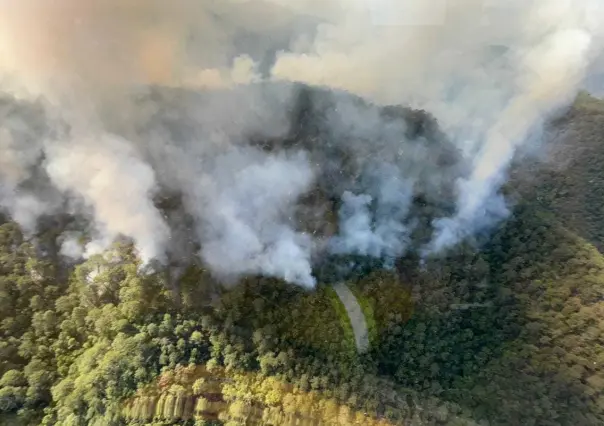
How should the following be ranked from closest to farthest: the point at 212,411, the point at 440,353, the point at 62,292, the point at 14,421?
the point at 14,421, the point at 212,411, the point at 62,292, the point at 440,353

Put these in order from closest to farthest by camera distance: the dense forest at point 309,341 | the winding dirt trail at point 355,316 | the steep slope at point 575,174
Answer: the dense forest at point 309,341 < the winding dirt trail at point 355,316 < the steep slope at point 575,174

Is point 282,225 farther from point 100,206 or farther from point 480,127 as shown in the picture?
point 480,127

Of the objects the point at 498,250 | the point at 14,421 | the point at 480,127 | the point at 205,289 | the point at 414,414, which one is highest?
the point at 480,127

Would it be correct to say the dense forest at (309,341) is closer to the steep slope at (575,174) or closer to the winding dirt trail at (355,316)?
the winding dirt trail at (355,316)

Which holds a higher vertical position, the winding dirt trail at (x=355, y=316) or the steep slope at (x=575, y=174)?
the steep slope at (x=575, y=174)

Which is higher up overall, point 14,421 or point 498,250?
point 498,250

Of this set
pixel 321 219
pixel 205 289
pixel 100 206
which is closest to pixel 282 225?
pixel 321 219

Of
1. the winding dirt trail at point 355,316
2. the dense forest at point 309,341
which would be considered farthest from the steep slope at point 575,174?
the winding dirt trail at point 355,316

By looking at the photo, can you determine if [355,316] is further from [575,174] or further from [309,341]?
[575,174]

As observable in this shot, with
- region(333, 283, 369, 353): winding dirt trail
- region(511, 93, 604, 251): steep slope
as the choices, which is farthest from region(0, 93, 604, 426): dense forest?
region(511, 93, 604, 251): steep slope
